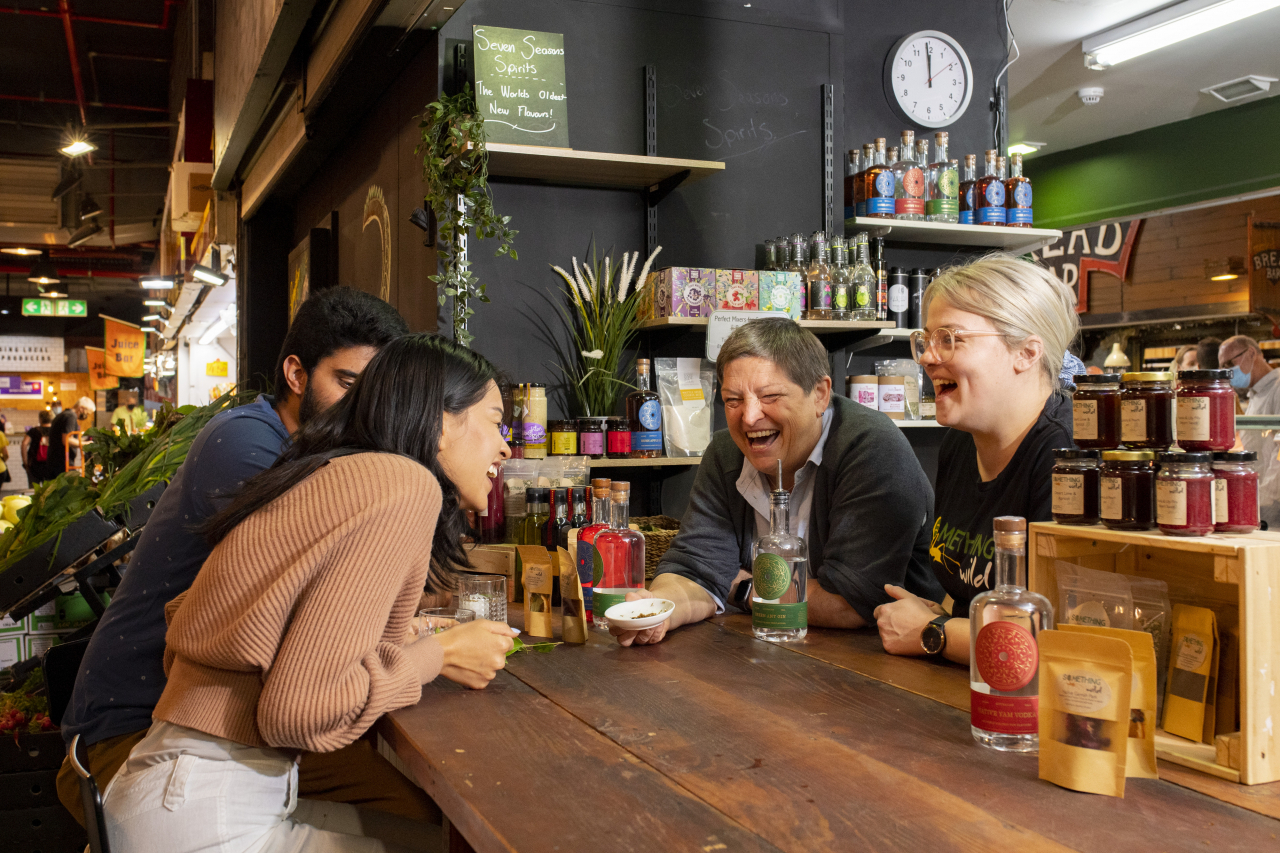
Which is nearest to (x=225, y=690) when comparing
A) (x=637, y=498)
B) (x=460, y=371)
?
(x=460, y=371)

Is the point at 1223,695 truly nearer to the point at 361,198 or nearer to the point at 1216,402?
the point at 1216,402

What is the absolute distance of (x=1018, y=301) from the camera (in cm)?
184

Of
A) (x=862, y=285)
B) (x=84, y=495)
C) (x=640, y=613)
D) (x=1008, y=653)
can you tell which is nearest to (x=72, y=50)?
(x=84, y=495)

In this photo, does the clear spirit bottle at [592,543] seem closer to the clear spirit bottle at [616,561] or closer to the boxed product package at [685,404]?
the clear spirit bottle at [616,561]

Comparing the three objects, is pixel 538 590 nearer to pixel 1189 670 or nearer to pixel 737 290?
pixel 1189 670

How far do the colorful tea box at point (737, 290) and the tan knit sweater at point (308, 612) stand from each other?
234 centimetres

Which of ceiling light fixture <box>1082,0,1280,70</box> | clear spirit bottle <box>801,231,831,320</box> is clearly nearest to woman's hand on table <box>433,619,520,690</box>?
clear spirit bottle <box>801,231,831,320</box>

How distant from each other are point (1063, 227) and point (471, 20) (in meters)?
6.74

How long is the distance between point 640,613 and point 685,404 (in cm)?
189

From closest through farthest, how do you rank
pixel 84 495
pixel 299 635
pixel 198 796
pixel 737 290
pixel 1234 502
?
pixel 1234 502
pixel 299 635
pixel 198 796
pixel 84 495
pixel 737 290

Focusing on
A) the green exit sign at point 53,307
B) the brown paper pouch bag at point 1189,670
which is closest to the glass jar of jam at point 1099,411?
the brown paper pouch bag at point 1189,670

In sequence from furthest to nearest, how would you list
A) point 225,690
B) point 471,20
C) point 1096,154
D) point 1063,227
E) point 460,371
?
point 1063,227
point 1096,154
point 471,20
point 460,371
point 225,690

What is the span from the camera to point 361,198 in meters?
4.77

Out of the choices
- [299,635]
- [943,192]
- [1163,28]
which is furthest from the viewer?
[1163,28]
